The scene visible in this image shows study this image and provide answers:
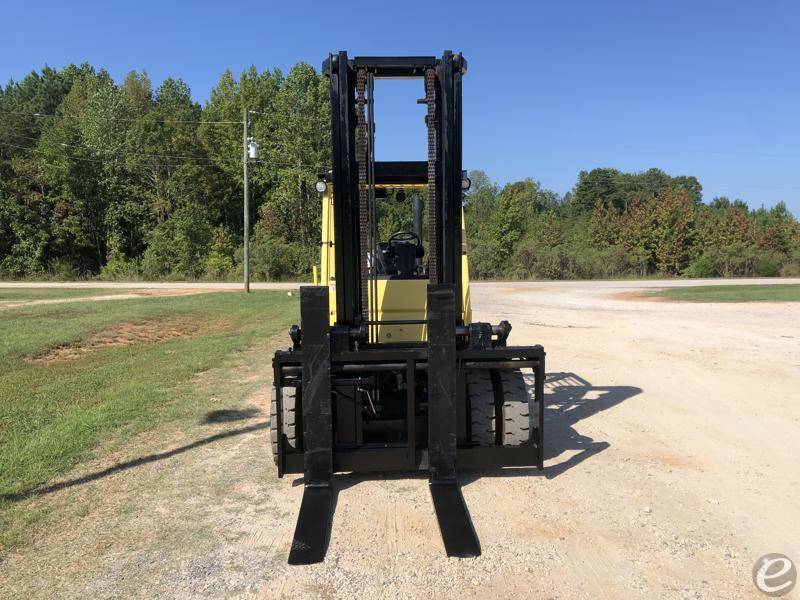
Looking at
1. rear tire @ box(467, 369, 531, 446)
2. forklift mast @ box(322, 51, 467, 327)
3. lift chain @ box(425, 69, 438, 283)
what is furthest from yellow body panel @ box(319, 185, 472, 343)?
rear tire @ box(467, 369, 531, 446)

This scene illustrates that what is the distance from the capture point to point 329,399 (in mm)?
4328

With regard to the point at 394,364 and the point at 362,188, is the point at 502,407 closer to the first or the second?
the point at 394,364

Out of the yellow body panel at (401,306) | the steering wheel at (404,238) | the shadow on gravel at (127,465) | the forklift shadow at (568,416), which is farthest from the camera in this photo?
the steering wheel at (404,238)

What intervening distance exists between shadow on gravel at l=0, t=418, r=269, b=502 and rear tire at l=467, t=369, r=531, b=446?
2734 millimetres

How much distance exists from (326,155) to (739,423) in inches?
1706

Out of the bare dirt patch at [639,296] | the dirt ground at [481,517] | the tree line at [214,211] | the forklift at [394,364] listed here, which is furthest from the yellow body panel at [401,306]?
the tree line at [214,211]

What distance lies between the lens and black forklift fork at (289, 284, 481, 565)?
4.25 metres

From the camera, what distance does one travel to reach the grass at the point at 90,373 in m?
5.18

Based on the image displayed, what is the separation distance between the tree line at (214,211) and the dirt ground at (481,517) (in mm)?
36064

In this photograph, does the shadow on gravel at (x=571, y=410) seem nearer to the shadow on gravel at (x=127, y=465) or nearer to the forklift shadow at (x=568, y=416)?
the forklift shadow at (x=568, y=416)

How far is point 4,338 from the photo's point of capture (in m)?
11.8

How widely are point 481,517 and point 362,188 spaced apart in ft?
8.98

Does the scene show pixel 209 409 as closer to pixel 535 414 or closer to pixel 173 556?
pixel 173 556

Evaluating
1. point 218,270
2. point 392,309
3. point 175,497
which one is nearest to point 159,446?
point 175,497
